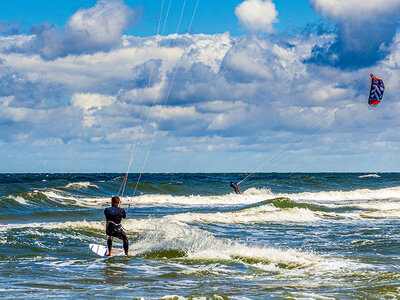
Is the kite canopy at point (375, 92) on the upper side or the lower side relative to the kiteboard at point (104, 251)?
upper

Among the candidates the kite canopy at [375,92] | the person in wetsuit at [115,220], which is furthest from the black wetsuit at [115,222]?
the kite canopy at [375,92]

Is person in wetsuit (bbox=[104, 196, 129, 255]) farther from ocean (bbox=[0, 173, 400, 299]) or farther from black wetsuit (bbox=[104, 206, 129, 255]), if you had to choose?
ocean (bbox=[0, 173, 400, 299])

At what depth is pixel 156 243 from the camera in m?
15.9

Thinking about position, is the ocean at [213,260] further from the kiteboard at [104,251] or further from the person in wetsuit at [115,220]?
the person in wetsuit at [115,220]

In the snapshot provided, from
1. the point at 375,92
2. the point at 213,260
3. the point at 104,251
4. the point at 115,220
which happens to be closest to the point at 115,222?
the point at 115,220

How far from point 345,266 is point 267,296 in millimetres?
4025

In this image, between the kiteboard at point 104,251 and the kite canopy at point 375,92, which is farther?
the kite canopy at point 375,92

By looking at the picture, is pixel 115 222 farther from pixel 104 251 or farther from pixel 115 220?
pixel 104 251

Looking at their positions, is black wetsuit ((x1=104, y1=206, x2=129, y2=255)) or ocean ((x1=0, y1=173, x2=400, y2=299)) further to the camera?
black wetsuit ((x1=104, y1=206, x2=129, y2=255))

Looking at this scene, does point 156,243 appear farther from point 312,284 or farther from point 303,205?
point 303,205

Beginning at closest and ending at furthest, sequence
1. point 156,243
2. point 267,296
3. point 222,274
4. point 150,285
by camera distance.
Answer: point 267,296
point 150,285
point 222,274
point 156,243

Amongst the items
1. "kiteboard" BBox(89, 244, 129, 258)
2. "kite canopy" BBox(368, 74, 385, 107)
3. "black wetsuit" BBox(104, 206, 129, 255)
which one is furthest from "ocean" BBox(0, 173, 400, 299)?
"kite canopy" BBox(368, 74, 385, 107)

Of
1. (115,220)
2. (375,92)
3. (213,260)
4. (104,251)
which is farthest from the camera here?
(375,92)

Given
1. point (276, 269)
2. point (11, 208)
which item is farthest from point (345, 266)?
point (11, 208)
